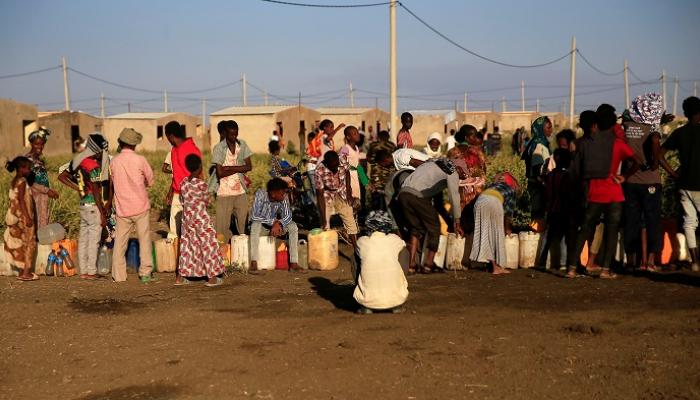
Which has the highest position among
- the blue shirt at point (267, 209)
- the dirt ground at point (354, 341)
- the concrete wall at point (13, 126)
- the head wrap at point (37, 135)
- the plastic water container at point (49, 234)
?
the concrete wall at point (13, 126)

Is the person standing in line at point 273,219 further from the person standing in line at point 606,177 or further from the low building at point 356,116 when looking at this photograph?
the low building at point 356,116

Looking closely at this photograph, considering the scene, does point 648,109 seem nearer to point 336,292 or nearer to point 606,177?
point 606,177

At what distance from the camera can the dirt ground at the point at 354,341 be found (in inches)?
223

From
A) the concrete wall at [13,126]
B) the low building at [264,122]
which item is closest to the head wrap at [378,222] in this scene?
the concrete wall at [13,126]

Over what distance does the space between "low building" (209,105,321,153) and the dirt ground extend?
3288cm

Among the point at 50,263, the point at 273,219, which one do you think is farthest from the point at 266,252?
the point at 50,263

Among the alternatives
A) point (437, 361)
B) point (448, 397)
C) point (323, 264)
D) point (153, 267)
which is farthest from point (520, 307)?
point (153, 267)

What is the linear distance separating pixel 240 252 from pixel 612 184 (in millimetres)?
4397

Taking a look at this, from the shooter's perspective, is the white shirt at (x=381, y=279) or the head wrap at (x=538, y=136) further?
the head wrap at (x=538, y=136)

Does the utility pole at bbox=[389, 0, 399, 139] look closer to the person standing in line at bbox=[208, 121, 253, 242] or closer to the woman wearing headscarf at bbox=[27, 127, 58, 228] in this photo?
the person standing in line at bbox=[208, 121, 253, 242]

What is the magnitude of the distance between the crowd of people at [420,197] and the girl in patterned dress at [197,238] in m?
0.01

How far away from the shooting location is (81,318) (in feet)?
26.3

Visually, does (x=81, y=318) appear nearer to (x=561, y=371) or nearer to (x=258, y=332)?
(x=258, y=332)

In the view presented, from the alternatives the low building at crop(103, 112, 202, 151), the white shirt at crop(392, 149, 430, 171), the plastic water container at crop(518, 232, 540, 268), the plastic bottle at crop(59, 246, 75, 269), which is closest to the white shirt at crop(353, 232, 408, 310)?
the white shirt at crop(392, 149, 430, 171)
